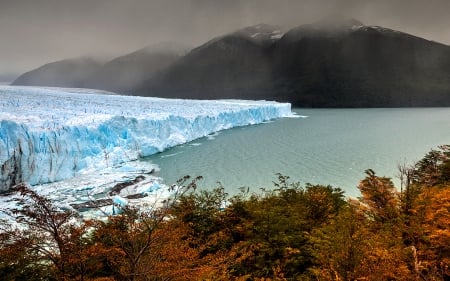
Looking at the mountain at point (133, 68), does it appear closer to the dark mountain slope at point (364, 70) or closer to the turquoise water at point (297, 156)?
the dark mountain slope at point (364, 70)

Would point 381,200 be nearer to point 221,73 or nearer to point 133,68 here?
point 221,73

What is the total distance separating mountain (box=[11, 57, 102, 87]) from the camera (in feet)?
368

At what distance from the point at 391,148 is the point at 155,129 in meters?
16.4

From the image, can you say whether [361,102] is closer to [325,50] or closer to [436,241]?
[325,50]

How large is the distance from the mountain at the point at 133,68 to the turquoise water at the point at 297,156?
8699 centimetres

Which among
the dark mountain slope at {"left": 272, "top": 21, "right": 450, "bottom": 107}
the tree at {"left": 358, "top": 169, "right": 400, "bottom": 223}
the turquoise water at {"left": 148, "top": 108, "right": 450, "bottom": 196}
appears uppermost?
the dark mountain slope at {"left": 272, "top": 21, "right": 450, "bottom": 107}

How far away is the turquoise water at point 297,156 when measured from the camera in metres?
17.0

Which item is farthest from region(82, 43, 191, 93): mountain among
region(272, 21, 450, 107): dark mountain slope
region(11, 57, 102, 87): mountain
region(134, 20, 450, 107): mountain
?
region(272, 21, 450, 107): dark mountain slope

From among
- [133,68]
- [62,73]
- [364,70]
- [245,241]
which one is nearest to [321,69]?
[364,70]

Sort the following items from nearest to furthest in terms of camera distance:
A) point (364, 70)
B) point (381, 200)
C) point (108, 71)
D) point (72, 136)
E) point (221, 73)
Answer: point (381, 200) → point (72, 136) → point (364, 70) → point (221, 73) → point (108, 71)

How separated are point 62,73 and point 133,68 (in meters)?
25.1

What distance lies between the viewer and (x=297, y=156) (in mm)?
22031

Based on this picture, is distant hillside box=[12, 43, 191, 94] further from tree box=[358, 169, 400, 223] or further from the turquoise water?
tree box=[358, 169, 400, 223]

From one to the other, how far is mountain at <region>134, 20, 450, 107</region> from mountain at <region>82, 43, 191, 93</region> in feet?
29.8
